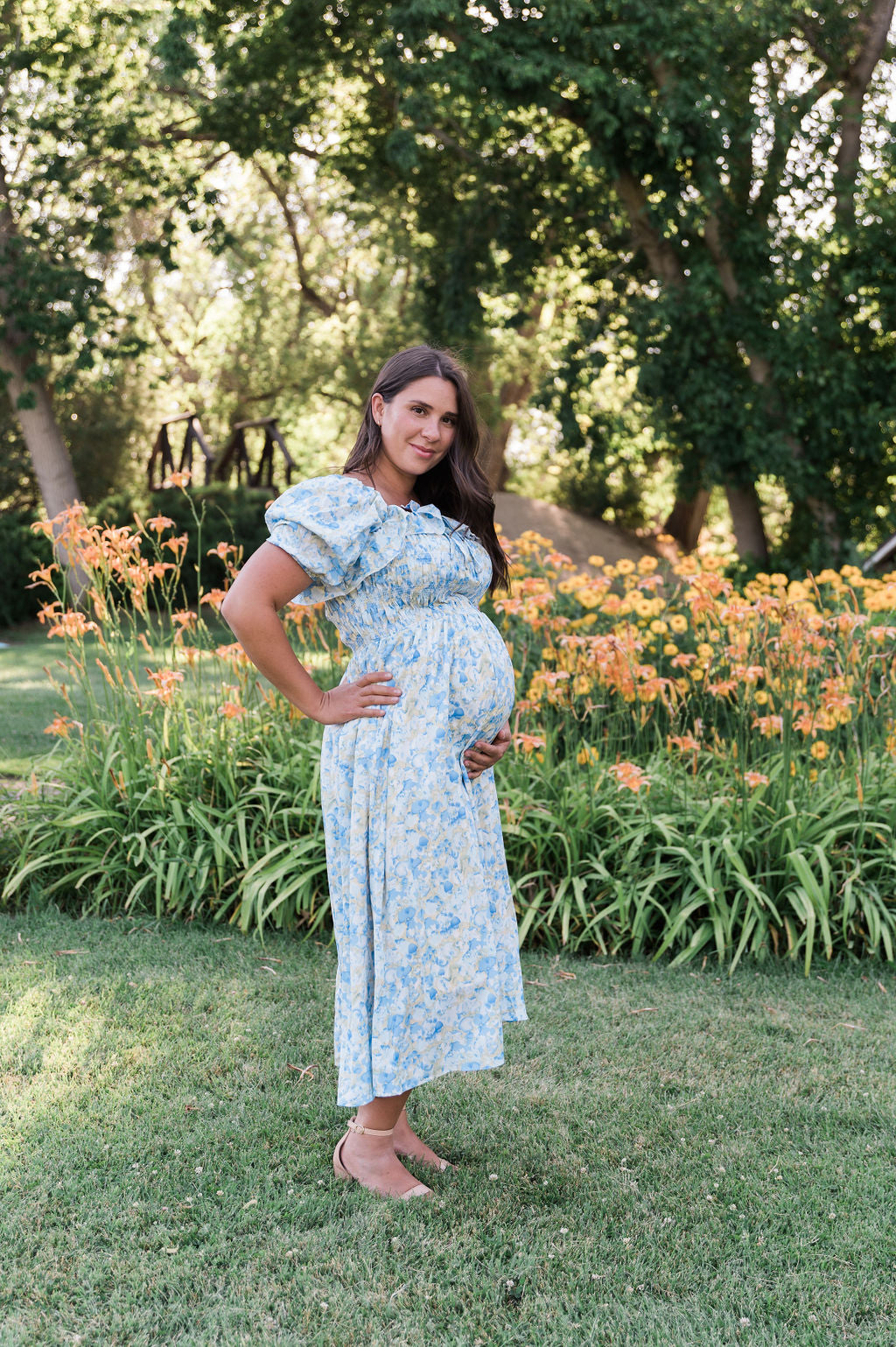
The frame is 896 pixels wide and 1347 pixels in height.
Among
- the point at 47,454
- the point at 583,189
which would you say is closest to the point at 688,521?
the point at 583,189

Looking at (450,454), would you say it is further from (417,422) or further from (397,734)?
(397,734)

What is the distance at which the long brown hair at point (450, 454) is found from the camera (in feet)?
7.86

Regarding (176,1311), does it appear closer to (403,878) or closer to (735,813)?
(403,878)

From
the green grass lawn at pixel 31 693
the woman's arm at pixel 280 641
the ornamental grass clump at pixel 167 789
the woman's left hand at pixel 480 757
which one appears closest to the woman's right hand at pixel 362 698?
the woman's arm at pixel 280 641

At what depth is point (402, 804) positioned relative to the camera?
2248 mm

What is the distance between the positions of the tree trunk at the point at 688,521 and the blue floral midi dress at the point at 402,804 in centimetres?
1452

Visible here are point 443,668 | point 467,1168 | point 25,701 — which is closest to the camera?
point 443,668

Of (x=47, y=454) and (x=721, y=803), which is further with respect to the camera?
(x=47, y=454)

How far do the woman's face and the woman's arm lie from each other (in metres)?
0.37

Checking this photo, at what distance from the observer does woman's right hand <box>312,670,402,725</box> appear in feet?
7.41

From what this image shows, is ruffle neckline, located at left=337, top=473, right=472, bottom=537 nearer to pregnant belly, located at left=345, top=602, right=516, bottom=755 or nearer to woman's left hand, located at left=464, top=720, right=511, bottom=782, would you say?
pregnant belly, located at left=345, top=602, right=516, bottom=755

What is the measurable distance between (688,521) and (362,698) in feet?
49.5

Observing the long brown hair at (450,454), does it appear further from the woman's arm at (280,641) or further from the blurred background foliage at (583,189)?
the blurred background foliage at (583,189)

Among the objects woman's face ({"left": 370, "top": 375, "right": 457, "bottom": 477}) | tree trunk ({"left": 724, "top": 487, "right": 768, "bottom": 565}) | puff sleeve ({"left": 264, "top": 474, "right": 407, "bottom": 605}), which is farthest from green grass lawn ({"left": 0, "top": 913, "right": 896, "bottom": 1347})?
tree trunk ({"left": 724, "top": 487, "right": 768, "bottom": 565})
